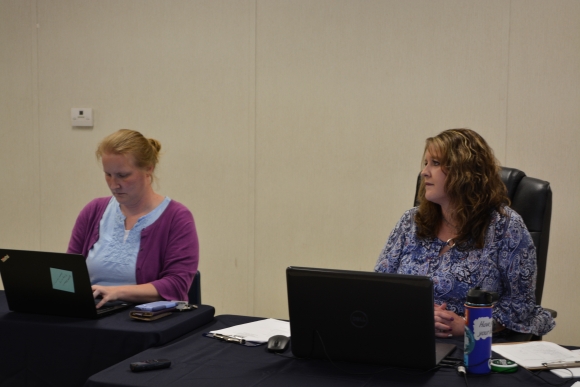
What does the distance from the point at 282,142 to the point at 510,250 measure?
1826mm

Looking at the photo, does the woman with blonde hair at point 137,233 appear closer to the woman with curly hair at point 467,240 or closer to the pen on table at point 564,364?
the woman with curly hair at point 467,240

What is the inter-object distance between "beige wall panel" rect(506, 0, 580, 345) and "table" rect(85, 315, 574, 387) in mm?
1819

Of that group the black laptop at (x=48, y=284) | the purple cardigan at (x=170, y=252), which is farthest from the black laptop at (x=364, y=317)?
the purple cardigan at (x=170, y=252)

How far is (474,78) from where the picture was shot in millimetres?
3354

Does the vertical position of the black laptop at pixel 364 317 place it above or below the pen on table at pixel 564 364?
above

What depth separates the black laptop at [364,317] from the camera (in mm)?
1518

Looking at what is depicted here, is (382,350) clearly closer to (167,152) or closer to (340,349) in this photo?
(340,349)

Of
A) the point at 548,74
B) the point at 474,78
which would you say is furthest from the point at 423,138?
the point at 548,74

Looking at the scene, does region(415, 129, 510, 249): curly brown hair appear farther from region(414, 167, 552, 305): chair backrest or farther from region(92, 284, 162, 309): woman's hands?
region(92, 284, 162, 309): woman's hands

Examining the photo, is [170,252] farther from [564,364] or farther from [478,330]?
[564,364]

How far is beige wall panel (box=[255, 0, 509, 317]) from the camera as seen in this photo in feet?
11.0

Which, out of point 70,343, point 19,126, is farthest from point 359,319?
point 19,126

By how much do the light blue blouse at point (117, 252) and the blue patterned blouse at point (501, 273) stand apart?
1008 millimetres

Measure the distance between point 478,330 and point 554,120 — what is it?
6.67 feet
